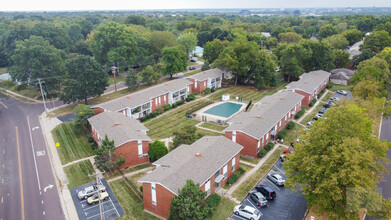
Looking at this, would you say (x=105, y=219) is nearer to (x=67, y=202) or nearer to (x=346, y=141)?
(x=67, y=202)

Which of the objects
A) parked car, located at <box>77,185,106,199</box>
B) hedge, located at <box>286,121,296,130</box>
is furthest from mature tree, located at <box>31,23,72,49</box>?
hedge, located at <box>286,121,296,130</box>

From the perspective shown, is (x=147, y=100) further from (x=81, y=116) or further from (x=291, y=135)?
(x=291, y=135)

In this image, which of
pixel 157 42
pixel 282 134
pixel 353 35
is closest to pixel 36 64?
pixel 157 42

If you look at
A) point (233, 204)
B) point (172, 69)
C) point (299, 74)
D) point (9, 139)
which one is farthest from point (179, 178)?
point (299, 74)

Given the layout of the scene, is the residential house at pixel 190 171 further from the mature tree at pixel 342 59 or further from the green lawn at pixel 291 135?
the mature tree at pixel 342 59

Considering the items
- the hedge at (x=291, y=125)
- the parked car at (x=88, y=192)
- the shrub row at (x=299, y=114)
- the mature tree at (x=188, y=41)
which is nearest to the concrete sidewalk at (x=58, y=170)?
the parked car at (x=88, y=192)

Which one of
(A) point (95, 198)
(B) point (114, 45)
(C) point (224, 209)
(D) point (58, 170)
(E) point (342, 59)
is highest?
(B) point (114, 45)

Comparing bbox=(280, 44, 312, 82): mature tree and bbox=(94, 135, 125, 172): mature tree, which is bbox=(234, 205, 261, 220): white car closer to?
bbox=(94, 135, 125, 172): mature tree
